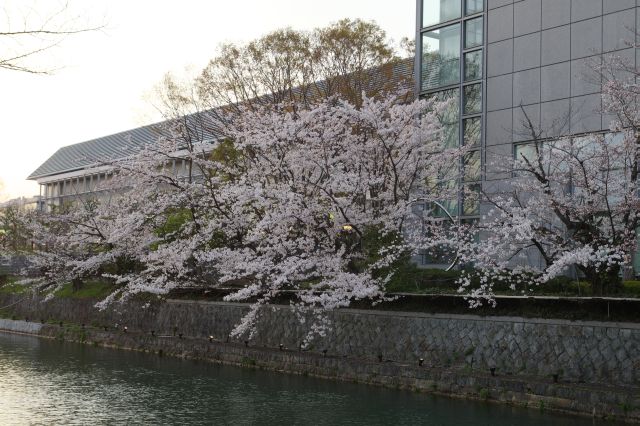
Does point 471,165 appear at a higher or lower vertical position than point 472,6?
lower

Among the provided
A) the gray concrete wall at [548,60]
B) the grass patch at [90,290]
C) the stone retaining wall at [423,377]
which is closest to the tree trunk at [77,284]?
the grass patch at [90,290]

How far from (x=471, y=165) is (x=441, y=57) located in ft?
14.1

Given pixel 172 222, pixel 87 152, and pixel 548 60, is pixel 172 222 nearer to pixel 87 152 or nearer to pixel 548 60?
pixel 548 60

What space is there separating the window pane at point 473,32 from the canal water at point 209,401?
13340 millimetres

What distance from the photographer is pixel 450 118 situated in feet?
88.7

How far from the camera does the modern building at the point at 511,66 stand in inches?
889

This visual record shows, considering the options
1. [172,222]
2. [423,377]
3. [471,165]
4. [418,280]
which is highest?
[471,165]

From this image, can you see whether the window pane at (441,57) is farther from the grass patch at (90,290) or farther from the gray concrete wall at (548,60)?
the grass patch at (90,290)

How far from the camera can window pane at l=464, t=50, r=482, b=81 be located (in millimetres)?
26297

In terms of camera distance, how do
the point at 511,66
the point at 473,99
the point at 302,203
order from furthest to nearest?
the point at 473,99 < the point at 511,66 < the point at 302,203

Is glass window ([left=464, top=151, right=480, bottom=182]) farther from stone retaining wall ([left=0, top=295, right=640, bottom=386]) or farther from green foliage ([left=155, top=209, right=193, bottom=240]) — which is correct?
green foliage ([left=155, top=209, right=193, bottom=240])

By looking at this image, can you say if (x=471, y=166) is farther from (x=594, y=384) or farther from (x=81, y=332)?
(x=81, y=332)

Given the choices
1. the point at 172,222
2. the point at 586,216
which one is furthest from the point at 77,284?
the point at 586,216

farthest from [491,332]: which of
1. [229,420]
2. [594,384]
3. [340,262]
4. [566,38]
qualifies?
[566,38]
